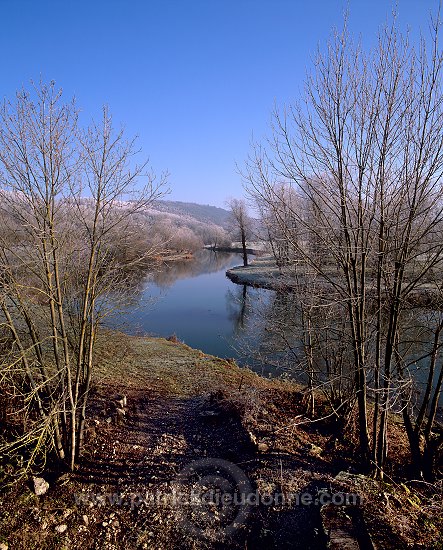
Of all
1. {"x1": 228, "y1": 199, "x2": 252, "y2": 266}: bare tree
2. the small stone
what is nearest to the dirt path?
the small stone

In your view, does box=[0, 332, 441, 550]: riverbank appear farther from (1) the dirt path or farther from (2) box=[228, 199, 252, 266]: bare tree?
(2) box=[228, 199, 252, 266]: bare tree

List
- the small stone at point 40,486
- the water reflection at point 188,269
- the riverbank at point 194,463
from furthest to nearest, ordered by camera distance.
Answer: the water reflection at point 188,269, the small stone at point 40,486, the riverbank at point 194,463

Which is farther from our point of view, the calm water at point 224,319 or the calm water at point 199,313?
the calm water at point 199,313

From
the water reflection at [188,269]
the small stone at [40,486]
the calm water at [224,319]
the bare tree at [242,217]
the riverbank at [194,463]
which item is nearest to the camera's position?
the riverbank at [194,463]

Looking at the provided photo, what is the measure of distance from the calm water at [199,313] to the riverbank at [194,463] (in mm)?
2142

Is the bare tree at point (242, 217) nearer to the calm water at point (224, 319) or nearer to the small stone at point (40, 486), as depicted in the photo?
the calm water at point (224, 319)

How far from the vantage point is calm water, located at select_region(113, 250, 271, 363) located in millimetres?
14219

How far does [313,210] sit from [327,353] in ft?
12.8

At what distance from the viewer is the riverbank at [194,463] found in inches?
154

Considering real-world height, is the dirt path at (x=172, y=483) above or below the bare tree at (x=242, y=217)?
below

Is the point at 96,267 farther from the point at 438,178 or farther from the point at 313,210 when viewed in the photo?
the point at 438,178

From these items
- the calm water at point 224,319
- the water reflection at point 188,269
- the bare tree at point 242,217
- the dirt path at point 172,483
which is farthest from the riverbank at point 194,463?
the bare tree at point 242,217

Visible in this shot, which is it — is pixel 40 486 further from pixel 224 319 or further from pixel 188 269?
pixel 188 269

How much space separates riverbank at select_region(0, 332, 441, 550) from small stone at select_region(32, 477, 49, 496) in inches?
3.4
